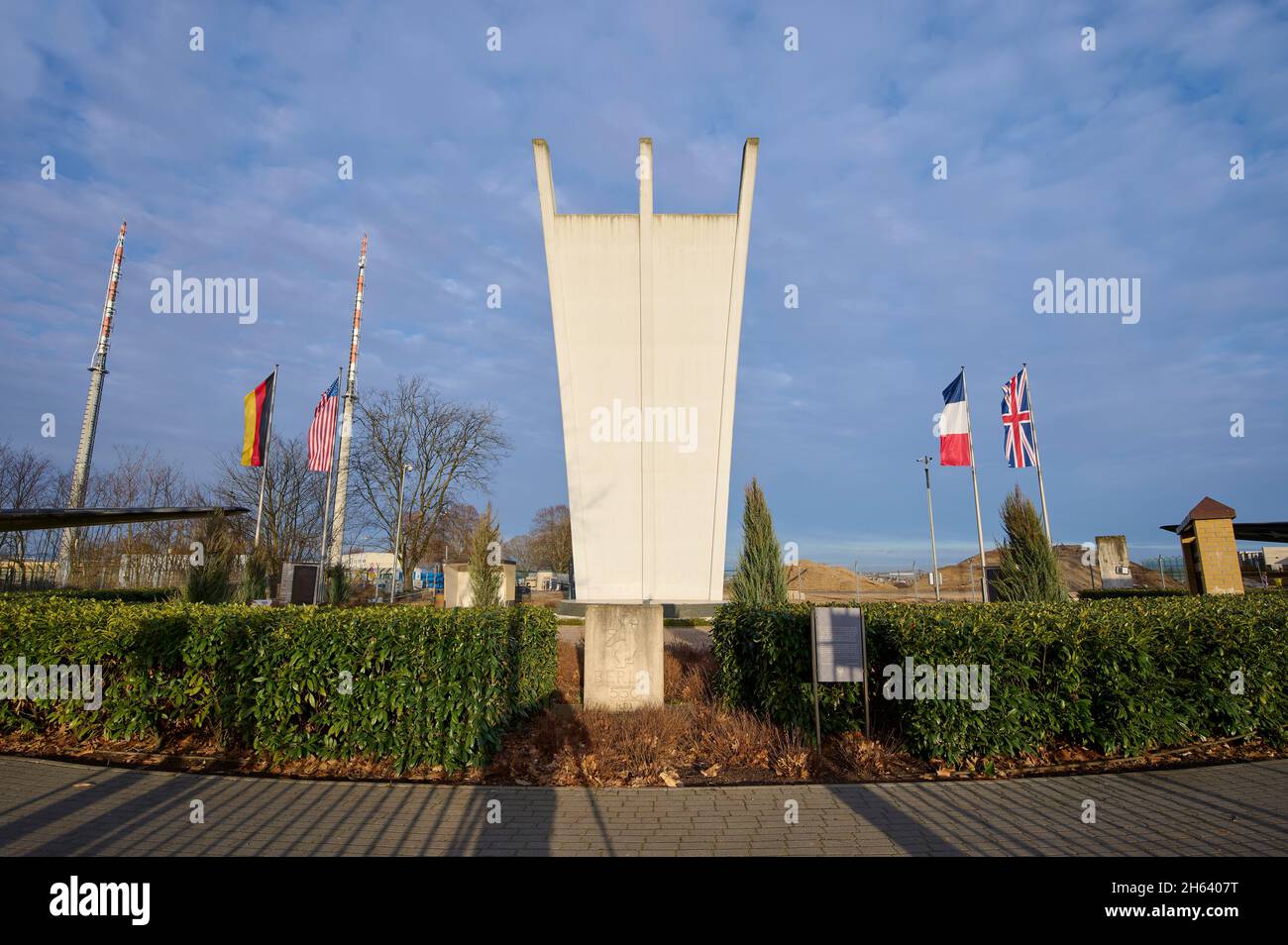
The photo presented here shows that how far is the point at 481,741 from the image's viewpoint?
6086mm

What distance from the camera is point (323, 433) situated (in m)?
20.3

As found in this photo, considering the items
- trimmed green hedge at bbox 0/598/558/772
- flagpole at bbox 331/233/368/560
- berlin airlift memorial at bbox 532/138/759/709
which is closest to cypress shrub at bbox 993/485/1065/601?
trimmed green hedge at bbox 0/598/558/772

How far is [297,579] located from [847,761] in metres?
22.5

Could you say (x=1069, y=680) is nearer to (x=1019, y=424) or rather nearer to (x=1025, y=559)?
(x=1025, y=559)

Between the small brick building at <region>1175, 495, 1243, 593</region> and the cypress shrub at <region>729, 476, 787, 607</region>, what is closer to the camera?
the cypress shrub at <region>729, 476, 787, 607</region>

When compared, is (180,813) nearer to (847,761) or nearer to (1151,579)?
(847,761)

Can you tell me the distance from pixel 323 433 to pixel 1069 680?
2017 centimetres

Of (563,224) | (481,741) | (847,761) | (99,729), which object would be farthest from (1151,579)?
(99,729)

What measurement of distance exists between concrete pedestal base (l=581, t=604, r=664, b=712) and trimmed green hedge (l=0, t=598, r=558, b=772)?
212cm

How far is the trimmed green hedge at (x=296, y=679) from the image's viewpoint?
6090 millimetres

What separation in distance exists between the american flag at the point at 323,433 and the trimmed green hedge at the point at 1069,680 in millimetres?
17135

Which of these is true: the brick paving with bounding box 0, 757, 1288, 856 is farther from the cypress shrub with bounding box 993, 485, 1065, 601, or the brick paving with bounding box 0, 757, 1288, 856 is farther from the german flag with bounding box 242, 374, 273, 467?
the german flag with bounding box 242, 374, 273, 467

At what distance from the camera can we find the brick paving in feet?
14.8

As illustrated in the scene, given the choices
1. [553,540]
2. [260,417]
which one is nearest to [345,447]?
[260,417]
